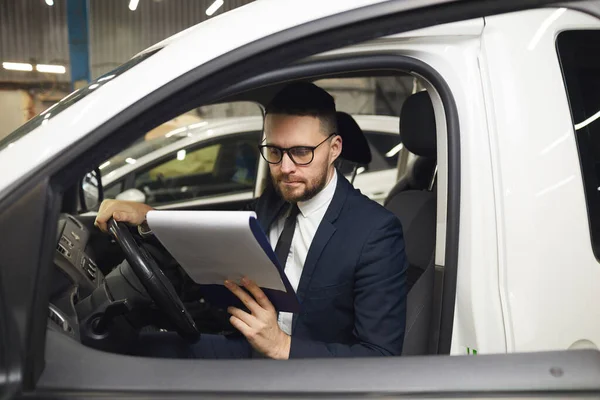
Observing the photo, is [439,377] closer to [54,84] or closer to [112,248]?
[112,248]

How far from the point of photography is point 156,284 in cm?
151

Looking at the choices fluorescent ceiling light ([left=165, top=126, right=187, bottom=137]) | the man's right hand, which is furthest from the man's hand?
fluorescent ceiling light ([left=165, top=126, right=187, bottom=137])

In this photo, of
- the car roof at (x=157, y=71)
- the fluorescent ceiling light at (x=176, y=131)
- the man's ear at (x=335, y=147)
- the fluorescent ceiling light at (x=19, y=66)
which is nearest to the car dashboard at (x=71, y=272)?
the car roof at (x=157, y=71)

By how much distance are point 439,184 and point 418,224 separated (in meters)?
0.81

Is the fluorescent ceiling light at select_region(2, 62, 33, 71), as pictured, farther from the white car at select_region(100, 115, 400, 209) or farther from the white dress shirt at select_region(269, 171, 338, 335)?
the white dress shirt at select_region(269, 171, 338, 335)

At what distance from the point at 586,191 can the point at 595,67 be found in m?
0.28

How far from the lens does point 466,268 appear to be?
135 cm

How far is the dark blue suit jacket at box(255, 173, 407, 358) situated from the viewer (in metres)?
1.58

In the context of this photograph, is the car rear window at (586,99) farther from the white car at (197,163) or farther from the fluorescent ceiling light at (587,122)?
the white car at (197,163)

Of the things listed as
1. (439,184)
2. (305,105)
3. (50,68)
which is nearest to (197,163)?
(50,68)

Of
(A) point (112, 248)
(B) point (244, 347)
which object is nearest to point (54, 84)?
(A) point (112, 248)

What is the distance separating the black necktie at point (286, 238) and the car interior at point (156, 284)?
28 cm

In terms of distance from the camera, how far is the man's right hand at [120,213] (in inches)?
70.2

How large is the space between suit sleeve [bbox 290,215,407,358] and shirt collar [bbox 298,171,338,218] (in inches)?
7.7
